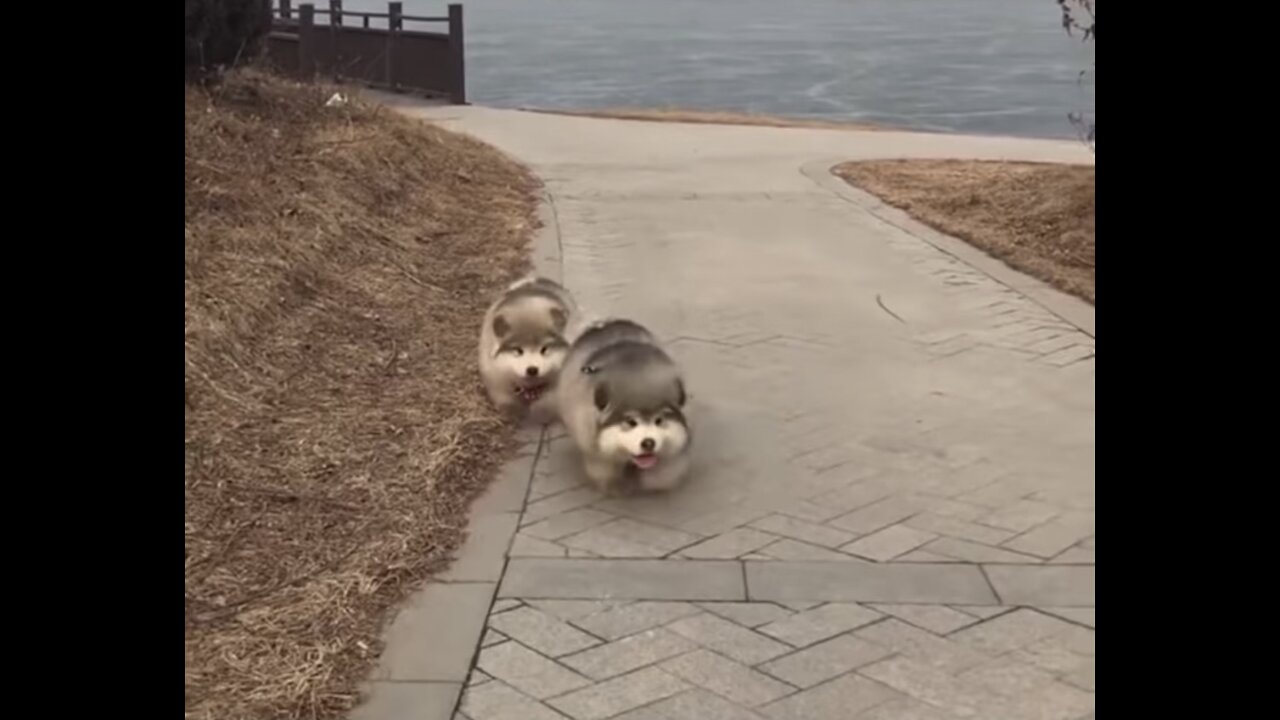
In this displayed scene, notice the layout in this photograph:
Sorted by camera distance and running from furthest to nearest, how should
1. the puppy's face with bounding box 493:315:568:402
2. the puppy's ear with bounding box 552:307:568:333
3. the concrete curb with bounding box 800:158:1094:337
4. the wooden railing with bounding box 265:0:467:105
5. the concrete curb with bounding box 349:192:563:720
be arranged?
the wooden railing with bounding box 265:0:467:105 < the concrete curb with bounding box 800:158:1094:337 < the puppy's ear with bounding box 552:307:568:333 < the puppy's face with bounding box 493:315:568:402 < the concrete curb with bounding box 349:192:563:720

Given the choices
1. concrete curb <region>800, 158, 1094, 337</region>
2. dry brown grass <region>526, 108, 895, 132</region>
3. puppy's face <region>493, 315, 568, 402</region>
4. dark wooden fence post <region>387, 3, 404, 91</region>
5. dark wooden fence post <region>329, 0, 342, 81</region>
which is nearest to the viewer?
puppy's face <region>493, 315, 568, 402</region>

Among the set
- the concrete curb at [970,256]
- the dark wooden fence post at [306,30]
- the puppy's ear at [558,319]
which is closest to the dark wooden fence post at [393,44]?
the dark wooden fence post at [306,30]

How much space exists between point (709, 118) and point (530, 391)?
42.0ft

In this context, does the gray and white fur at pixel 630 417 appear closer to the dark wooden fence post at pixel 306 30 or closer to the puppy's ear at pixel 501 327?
the puppy's ear at pixel 501 327

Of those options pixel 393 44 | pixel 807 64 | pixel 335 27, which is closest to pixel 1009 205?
pixel 393 44

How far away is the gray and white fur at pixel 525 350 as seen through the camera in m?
5.59

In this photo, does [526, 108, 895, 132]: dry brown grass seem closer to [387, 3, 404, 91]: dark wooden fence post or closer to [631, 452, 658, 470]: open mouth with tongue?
[387, 3, 404, 91]: dark wooden fence post

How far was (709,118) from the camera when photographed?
59.1 ft

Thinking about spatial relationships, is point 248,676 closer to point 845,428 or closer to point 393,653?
point 393,653

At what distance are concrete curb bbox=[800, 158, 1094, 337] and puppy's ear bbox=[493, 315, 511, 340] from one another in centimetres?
314

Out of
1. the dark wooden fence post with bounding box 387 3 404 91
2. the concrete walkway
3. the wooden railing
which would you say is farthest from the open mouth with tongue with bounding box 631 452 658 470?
the dark wooden fence post with bounding box 387 3 404 91

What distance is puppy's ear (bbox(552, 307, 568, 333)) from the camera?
5.69 m

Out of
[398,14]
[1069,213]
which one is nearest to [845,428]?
[1069,213]

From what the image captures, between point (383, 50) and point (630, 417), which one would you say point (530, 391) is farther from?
point (383, 50)
